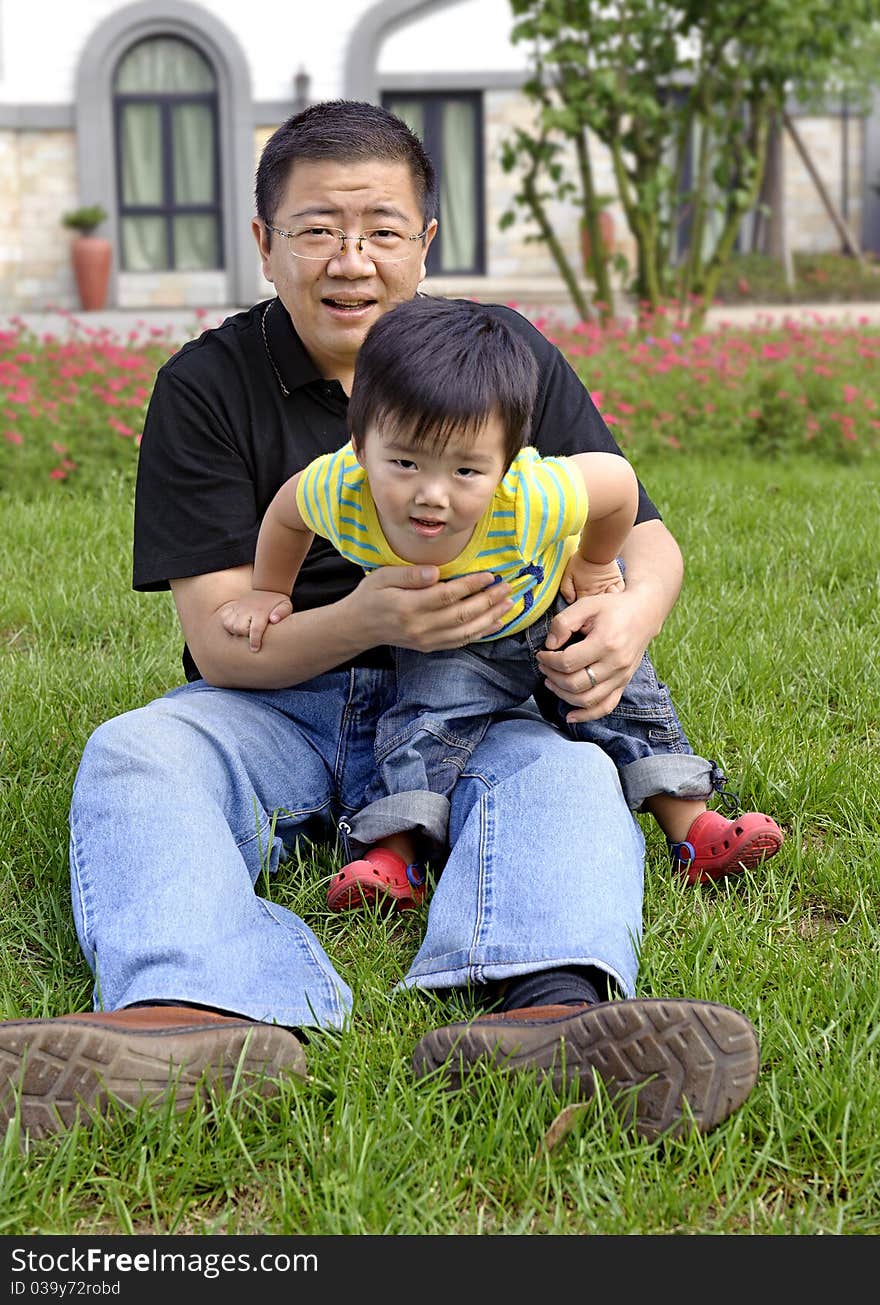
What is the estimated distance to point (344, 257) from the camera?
2.59m

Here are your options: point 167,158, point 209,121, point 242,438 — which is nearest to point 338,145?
point 242,438

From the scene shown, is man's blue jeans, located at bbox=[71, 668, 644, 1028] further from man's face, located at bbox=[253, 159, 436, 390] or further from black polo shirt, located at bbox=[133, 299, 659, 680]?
man's face, located at bbox=[253, 159, 436, 390]

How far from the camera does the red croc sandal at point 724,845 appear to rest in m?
2.60

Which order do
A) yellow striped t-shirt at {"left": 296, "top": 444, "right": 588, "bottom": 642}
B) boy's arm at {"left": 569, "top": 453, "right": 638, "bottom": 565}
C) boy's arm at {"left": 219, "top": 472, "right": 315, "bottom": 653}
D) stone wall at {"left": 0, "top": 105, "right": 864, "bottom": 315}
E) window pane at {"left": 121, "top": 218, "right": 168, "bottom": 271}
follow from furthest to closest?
window pane at {"left": 121, "top": 218, "right": 168, "bottom": 271}
stone wall at {"left": 0, "top": 105, "right": 864, "bottom": 315}
boy's arm at {"left": 219, "top": 472, "right": 315, "bottom": 653}
boy's arm at {"left": 569, "top": 453, "right": 638, "bottom": 565}
yellow striped t-shirt at {"left": 296, "top": 444, "right": 588, "bottom": 642}

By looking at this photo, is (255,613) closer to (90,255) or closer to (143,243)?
(90,255)

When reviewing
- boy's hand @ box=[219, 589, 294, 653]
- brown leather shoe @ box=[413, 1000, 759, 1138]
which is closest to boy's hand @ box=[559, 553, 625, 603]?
boy's hand @ box=[219, 589, 294, 653]

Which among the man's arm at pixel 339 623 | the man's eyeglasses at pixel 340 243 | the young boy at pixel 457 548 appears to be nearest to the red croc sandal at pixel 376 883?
the young boy at pixel 457 548

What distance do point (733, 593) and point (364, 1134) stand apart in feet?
9.26

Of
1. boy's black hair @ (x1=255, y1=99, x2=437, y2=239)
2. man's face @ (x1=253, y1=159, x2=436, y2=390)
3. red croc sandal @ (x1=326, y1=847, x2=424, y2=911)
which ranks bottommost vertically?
red croc sandal @ (x1=326, y1=847, x2=424, y2=911)

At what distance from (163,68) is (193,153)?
103cm

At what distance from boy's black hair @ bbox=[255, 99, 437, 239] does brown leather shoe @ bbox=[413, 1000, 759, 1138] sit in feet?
5.14

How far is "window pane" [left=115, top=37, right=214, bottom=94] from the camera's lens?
1742 cm

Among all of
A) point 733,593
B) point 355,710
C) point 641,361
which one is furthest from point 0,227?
point 355,710
